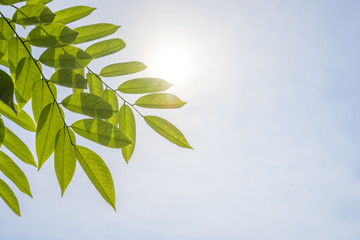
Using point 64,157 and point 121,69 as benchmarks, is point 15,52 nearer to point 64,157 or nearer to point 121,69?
point 64,157

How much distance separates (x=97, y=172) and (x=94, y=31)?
0.54m

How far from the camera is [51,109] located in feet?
3.51

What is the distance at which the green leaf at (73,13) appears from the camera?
1183 millimetres

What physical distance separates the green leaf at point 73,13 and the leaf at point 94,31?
57mm

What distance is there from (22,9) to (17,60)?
163 mm

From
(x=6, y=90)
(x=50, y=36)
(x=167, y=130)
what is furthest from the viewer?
(x=167, y=130)

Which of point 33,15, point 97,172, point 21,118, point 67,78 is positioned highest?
point 33,15

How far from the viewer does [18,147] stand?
3.93 ft

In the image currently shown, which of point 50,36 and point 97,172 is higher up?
point 50,36

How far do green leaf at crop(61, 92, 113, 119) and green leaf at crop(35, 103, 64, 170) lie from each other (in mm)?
45

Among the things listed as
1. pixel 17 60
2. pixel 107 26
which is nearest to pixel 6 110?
pixel 17 60

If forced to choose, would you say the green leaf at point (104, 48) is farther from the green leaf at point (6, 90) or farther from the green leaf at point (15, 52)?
the green leaf at point (6, 90)

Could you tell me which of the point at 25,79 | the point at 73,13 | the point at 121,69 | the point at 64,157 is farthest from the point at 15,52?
the point at 121,69

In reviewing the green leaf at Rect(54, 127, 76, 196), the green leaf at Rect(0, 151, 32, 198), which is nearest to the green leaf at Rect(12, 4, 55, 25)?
the green leaf at Rect(54, 127, 76, 196)
